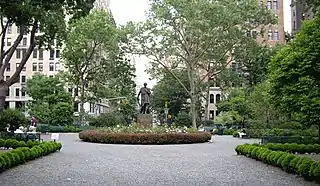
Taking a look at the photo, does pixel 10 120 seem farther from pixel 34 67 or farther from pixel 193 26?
pixel 34 67

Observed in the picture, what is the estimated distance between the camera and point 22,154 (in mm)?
15703

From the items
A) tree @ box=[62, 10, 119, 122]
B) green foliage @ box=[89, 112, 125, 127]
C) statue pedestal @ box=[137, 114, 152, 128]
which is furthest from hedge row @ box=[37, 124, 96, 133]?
statue pedestal @ box=[137, 114, 152, 128]

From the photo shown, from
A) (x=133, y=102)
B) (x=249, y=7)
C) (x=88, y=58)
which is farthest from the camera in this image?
(x=133, y=102)

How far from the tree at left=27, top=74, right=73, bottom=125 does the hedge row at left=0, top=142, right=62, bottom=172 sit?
3430 centimetres

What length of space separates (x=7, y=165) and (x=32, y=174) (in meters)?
1.47

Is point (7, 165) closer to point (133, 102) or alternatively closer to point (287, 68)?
point (287, 68)

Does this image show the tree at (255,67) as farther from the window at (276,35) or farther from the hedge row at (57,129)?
the window at (276,35)

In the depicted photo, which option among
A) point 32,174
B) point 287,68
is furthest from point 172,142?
point 32,174

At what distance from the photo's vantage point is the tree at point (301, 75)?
80.9 feet

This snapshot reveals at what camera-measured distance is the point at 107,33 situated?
51.2 metres

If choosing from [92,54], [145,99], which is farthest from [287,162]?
[92,54]

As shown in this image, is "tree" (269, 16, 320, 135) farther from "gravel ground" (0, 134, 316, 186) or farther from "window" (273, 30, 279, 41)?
"window" (273, 30, 279, 41)

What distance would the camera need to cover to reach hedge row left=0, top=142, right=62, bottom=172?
44.9 ft

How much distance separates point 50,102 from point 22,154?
43.1 meters
